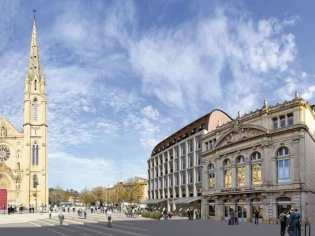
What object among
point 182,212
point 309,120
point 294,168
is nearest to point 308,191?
point 294,168

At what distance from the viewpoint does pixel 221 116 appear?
83.6 meters

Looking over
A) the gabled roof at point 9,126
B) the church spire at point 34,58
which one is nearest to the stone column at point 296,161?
the gabled roof at point 9,126

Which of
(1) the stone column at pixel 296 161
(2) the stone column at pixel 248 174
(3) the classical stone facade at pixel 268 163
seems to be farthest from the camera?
(2) the stone column at pixel 248 174

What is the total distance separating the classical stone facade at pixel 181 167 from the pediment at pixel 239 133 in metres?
15.6

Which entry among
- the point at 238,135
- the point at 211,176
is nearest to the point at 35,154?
the point at 211,176

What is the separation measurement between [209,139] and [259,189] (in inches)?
627

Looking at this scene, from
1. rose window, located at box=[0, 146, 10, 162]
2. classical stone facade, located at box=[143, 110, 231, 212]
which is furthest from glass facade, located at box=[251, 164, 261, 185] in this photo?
rose window, located at box=[0, 146, 10, 162]

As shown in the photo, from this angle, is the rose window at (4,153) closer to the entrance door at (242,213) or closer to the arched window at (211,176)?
the arched window at (211,176)

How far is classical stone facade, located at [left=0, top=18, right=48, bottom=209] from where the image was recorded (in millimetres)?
102938

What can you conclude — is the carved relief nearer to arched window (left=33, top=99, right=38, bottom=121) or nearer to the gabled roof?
arched window (left=33, top=99, right=38, bottom=121)

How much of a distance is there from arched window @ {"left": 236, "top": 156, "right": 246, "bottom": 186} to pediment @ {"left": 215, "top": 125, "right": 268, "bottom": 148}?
8.06 ft

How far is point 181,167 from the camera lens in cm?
8625

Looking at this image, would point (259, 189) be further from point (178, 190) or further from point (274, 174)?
point (178, 190)

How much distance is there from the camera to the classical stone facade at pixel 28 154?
102938 mm
